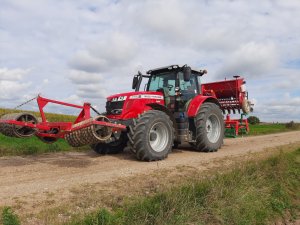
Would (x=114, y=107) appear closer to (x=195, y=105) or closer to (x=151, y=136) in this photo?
(x=151, y=136)

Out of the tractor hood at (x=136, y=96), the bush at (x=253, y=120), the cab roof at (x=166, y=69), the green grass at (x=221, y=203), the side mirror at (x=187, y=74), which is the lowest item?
the green grass at (x=221, y=203)

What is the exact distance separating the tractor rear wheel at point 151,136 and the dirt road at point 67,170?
27 cm

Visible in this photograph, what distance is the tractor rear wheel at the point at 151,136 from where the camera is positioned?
880cm

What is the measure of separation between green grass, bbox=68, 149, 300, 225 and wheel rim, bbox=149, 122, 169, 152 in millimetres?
2513

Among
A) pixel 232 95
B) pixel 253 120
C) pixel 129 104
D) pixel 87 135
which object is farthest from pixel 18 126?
pixel 253 120

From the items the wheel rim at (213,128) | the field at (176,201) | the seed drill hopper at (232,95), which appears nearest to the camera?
the field at (176,201)

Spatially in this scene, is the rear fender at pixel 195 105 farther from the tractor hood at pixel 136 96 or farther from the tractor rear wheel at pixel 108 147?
the tractor rear wheel at pixel 108 147

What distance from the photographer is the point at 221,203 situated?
5.61m

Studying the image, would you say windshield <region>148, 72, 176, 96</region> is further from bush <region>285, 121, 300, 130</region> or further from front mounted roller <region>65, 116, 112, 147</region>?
bush <region>285, 121, 300, 130</region>

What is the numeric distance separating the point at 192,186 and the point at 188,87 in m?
5.67

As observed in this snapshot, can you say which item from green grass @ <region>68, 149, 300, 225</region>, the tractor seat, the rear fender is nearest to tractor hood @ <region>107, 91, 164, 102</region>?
the tractor seat

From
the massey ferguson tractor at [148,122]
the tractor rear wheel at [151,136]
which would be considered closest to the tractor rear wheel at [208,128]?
the massey ferguson tractor at [148,122]

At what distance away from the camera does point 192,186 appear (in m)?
5.91

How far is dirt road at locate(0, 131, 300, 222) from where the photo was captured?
19.5 ft
